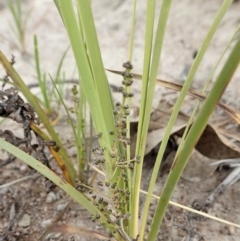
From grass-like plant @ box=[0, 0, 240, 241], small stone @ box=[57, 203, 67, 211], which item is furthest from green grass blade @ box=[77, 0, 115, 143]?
small stone @ box=[57, 203, 67, 211]

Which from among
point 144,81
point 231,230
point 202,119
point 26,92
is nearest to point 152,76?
point 144,81

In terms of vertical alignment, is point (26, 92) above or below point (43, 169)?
above

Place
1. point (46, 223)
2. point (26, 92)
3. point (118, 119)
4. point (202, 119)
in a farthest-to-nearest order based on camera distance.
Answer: point (46, 223) < point (26, 92) < point (118, 119) < point (202, 119)

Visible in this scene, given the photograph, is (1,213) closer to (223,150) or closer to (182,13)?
(223,150)

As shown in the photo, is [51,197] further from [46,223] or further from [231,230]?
[231,230]

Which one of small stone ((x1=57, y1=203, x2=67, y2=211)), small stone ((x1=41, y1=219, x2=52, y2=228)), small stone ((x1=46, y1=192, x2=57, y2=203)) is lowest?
small stone ((x1=41, y1=219, x2=52, y2=228))

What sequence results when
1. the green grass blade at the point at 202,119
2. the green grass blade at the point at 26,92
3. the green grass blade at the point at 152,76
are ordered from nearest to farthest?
the green grass blade at the point at 202,119
the green grass blade at the point at 152,76
the green grass blade at the point at 26,92

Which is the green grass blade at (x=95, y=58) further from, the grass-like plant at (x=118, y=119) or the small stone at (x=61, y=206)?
the small stone at (x=61, y=206)

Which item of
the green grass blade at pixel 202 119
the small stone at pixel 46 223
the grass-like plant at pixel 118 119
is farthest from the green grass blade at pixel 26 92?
the green grass blade at pixel 202 119

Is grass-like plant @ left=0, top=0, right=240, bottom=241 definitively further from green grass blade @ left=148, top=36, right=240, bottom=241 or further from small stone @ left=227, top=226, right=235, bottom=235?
small stone @ left=227, top=226, right=235, bottom=235
